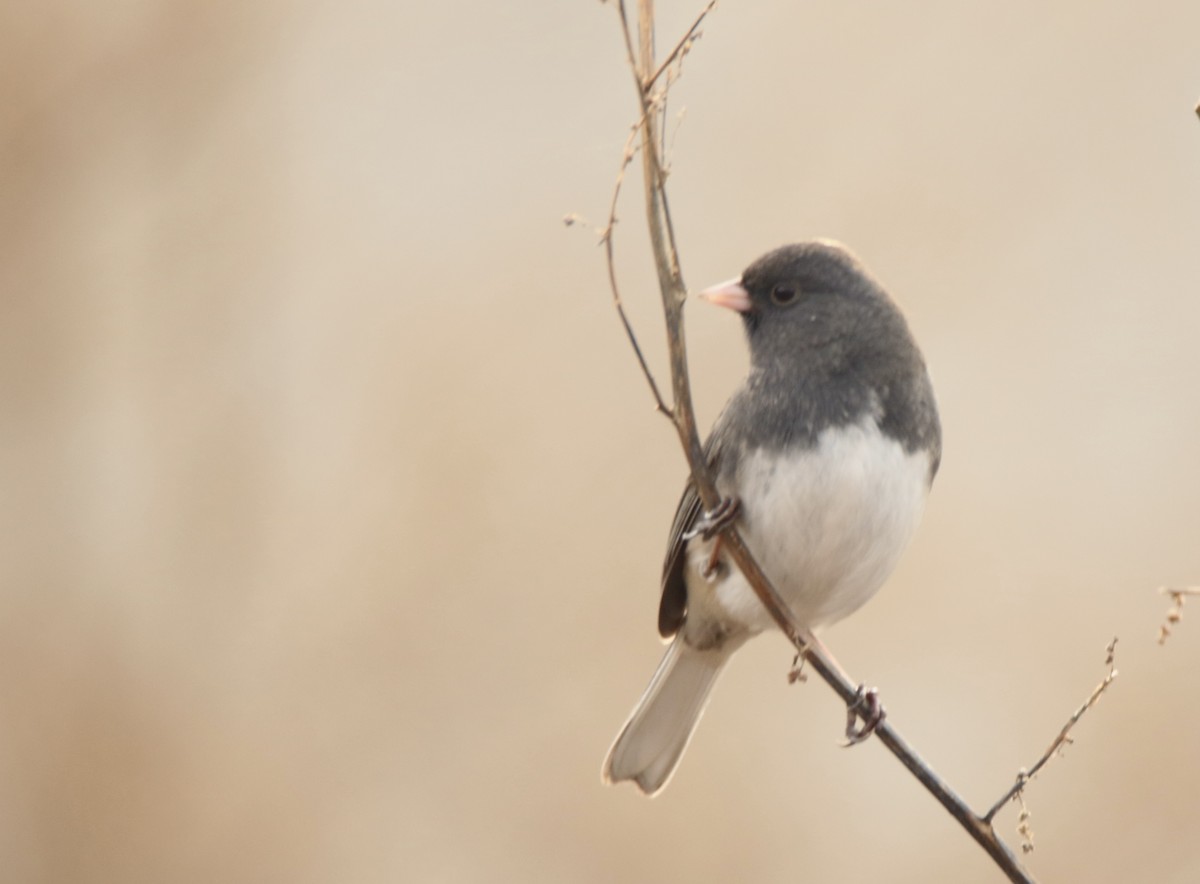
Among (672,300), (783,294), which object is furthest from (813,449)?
(672,300)

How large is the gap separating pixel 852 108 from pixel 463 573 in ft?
5.99

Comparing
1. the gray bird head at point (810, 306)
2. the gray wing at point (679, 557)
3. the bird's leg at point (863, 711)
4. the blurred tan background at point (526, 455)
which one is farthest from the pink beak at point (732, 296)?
the blurred tan background at point (526, 455)

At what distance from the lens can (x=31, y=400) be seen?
392cm

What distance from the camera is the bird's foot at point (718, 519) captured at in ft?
6.15

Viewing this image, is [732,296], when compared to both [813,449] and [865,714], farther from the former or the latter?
[865,714]

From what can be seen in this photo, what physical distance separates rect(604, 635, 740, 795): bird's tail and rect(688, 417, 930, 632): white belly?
0.33 metres

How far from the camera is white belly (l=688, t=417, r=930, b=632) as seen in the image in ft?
6.73

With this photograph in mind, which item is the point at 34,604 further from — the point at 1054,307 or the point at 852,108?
the point at 1054,307

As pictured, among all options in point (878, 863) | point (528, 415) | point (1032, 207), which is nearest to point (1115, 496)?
point (1032, 207)

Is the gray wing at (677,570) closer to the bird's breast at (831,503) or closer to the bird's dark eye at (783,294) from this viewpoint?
the bird's breast at (831,503)

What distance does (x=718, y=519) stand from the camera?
6.28ft

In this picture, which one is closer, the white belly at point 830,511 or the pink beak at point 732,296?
the white belly at point 830,511

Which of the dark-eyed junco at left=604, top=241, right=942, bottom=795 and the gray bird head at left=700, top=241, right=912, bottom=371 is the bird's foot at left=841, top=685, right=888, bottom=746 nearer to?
the dark-eyed junco at left=604, top=241, right=942, bottom=795

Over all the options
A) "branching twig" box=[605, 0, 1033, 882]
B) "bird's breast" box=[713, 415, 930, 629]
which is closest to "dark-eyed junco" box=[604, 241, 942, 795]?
"bird's breast" box=[713, 415, 930, 629]
